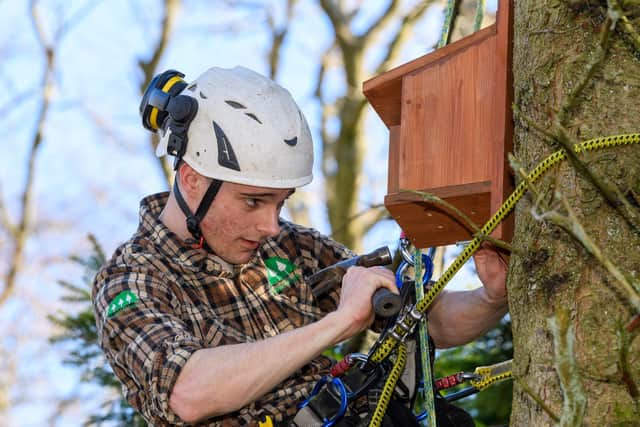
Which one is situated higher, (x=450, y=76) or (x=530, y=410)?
(x=450, y=76)

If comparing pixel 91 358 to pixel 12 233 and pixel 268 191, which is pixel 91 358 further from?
pixel 12 233

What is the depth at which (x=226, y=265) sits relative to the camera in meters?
3.39

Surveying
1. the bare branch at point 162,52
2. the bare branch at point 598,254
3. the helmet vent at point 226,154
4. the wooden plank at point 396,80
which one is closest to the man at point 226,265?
the helmet vent at point 226,154

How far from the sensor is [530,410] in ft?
6.98

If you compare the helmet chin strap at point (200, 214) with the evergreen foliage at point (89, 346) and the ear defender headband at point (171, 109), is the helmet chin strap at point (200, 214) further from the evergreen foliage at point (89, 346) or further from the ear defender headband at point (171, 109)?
the evergreen foliage at point (89, 346)

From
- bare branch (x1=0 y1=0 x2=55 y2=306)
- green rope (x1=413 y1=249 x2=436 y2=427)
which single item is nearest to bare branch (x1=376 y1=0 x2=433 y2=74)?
bare branch (x1=0 y1=0 x2=55 y2=306)

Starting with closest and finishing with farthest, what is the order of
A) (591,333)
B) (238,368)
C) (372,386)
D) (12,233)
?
(591,333)
(238,368)
(372,386)
(12,233)

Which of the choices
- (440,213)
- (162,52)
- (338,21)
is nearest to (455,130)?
(440,213)

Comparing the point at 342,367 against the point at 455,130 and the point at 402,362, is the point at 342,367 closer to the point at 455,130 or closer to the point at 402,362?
the point at 402,362

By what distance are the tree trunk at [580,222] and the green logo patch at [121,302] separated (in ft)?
4.23

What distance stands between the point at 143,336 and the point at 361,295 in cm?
69

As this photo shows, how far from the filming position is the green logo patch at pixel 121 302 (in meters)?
3.02

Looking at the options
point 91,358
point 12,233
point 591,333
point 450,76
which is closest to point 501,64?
point 450,76

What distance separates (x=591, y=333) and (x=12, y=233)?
14974 millimetres
